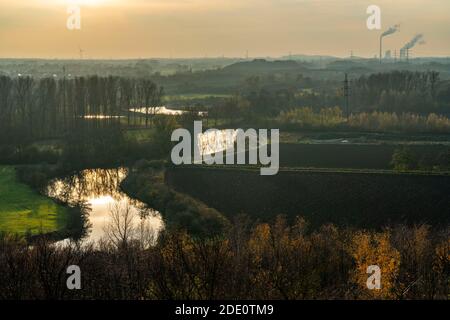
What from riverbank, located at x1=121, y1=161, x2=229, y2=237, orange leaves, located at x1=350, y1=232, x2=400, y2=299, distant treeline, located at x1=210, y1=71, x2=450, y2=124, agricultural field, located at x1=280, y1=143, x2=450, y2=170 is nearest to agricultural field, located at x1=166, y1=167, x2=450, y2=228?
riverbank, located at x1=121, y1=161, x2=229, y2=237

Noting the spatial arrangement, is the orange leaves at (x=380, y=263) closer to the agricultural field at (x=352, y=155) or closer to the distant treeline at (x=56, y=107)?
the agricultural field at (x=352, y=155)

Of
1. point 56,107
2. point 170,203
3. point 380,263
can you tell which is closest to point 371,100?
point 56,107

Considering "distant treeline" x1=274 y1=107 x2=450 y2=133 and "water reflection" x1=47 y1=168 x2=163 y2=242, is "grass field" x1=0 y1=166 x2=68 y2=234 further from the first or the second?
"distant treeline" x1=274 y1=107 x2=450 y2=133

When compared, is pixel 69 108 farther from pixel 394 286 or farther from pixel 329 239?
pixel 394 286

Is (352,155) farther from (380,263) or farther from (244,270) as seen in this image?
(244,270)

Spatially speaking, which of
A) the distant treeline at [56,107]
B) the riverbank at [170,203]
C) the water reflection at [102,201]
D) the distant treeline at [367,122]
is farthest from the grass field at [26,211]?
the distant treeline at [367,122]

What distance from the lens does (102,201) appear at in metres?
27.7

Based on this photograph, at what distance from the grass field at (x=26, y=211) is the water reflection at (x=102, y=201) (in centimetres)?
85

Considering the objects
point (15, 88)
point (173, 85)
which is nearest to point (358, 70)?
point (173, 85)

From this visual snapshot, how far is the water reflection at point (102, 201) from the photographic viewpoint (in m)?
22.9

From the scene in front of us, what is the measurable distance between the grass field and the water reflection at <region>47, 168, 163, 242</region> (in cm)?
85

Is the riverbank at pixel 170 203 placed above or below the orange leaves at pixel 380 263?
below

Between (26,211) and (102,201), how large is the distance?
324 centimetres

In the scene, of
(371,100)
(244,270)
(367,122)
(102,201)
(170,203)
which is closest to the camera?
(244,270)
